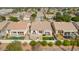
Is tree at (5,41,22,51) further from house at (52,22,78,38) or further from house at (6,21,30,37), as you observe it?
house at (52,22,78,38)

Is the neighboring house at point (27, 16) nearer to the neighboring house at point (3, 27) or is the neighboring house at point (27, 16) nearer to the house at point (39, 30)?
the house at point (39, 30)

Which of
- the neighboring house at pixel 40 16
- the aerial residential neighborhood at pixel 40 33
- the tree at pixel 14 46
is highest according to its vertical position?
the neighboring house at pixel 40 16

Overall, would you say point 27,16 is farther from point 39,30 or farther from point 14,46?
point 14,46

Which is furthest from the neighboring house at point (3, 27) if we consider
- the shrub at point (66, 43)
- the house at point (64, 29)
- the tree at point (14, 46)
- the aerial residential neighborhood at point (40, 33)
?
the shrub at point (66, 43)

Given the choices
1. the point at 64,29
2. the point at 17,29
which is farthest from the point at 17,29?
the point at 64,29

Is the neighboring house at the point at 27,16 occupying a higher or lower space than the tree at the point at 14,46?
higher

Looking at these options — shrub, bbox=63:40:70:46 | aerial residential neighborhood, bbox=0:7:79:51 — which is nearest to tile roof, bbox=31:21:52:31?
aerial residential neighborhood, bbox=0:7:79:51

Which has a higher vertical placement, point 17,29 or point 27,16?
point 27,16
